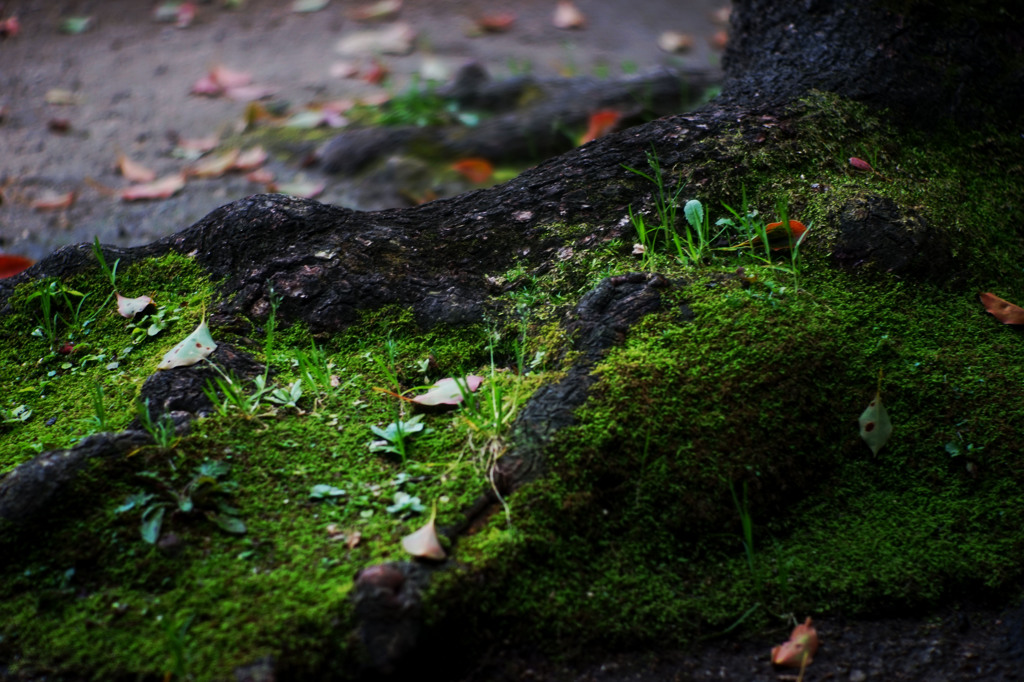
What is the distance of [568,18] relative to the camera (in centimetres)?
663

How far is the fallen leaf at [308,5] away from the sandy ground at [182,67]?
61 millimetres

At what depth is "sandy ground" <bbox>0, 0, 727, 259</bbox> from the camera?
424 centimetres

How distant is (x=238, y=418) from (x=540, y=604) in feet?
2.67

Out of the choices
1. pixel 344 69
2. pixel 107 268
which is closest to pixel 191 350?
pixel 107 268

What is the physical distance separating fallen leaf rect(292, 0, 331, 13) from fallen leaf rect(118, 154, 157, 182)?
9.26 feet

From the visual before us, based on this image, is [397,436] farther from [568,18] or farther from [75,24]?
[75,24]

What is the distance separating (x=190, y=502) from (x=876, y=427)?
59.9 inches

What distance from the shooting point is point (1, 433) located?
6.27 ft

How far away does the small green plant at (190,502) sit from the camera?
1564 mm

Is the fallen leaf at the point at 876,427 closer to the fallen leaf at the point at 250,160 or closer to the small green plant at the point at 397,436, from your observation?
the small green plant at the point at 397,436

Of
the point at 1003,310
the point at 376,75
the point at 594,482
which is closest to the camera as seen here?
the point at 594,482

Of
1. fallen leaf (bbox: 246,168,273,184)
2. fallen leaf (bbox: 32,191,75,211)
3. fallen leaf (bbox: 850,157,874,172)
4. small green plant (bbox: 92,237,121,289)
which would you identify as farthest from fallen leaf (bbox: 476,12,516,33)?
small green plant (bbox: 92,237,121,289)

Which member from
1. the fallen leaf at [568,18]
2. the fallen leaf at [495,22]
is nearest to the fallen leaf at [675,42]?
the fallen leaf at [568,18]

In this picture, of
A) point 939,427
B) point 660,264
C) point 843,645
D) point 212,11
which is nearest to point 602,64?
point 212,11
